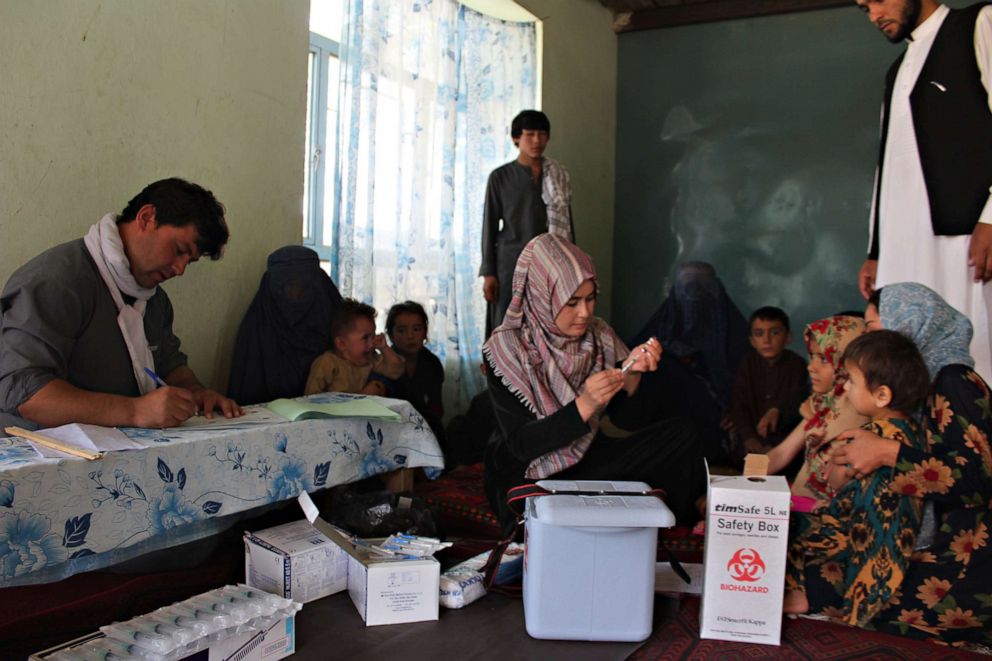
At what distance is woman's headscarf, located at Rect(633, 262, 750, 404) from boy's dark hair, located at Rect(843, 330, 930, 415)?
2.01 m

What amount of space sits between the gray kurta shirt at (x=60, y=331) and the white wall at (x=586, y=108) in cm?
364

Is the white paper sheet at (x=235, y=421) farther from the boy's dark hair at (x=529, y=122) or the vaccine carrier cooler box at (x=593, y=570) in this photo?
the boy's dark hair at (x=529, y=122)

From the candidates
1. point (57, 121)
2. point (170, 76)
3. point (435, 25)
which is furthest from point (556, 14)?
point (57, 121)

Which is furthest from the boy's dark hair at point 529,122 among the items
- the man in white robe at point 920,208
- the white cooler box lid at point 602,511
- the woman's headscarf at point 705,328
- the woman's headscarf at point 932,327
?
the white cooler box lid at point 602,511

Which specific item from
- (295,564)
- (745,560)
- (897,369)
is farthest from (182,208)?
(897,369)

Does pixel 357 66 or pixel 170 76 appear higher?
pixel 357 66

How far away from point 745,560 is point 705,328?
2.44m

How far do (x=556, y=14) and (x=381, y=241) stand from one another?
237 centimetres

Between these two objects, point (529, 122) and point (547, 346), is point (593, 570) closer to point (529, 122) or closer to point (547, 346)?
point (547, 346)

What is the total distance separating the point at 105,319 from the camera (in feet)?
7.23

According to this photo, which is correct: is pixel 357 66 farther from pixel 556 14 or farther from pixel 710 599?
pixel 710 599

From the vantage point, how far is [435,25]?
4449 mm

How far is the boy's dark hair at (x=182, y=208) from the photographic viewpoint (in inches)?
89.0

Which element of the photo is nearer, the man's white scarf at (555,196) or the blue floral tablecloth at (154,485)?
the blue floral tablecloth at (154,485)
